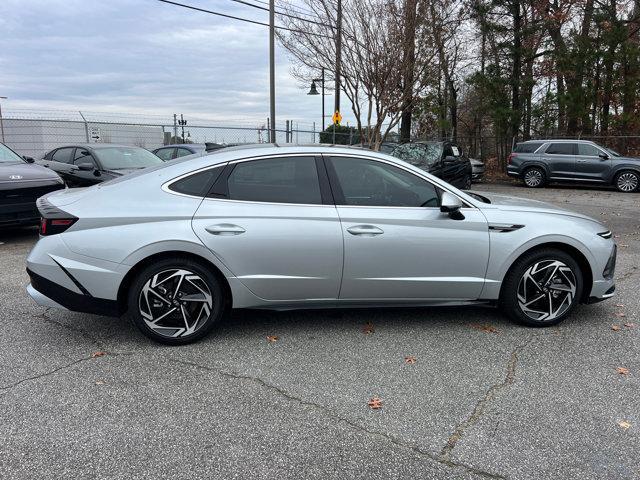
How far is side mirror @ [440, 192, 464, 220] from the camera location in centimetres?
402

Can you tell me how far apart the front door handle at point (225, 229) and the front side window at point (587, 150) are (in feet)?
55.2

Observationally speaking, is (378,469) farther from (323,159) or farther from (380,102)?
(380,102)

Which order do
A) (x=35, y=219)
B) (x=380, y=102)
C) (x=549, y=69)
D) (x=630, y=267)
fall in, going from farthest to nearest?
(x=549, y=69) → (x=380, y=102) → (x=35, y=219) → (x=630, y=267)

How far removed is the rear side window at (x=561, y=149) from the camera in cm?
1762

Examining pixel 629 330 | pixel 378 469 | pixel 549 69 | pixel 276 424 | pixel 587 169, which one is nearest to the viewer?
pixel 378 469

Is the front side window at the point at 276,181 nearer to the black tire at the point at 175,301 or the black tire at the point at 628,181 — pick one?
the black tire at the point at 175,301

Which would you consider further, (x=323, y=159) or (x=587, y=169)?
(x=587, y=169)

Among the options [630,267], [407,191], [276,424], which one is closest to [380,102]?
[630,267]

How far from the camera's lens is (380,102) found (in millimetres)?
13586

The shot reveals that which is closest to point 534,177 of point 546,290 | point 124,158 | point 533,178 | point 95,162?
point 533,178

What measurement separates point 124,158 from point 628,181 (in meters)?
15.4

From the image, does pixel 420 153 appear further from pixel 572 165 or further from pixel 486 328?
pixel 486 328

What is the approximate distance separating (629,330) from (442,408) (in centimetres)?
231

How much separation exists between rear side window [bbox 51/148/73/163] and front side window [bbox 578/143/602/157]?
15.6 metres
